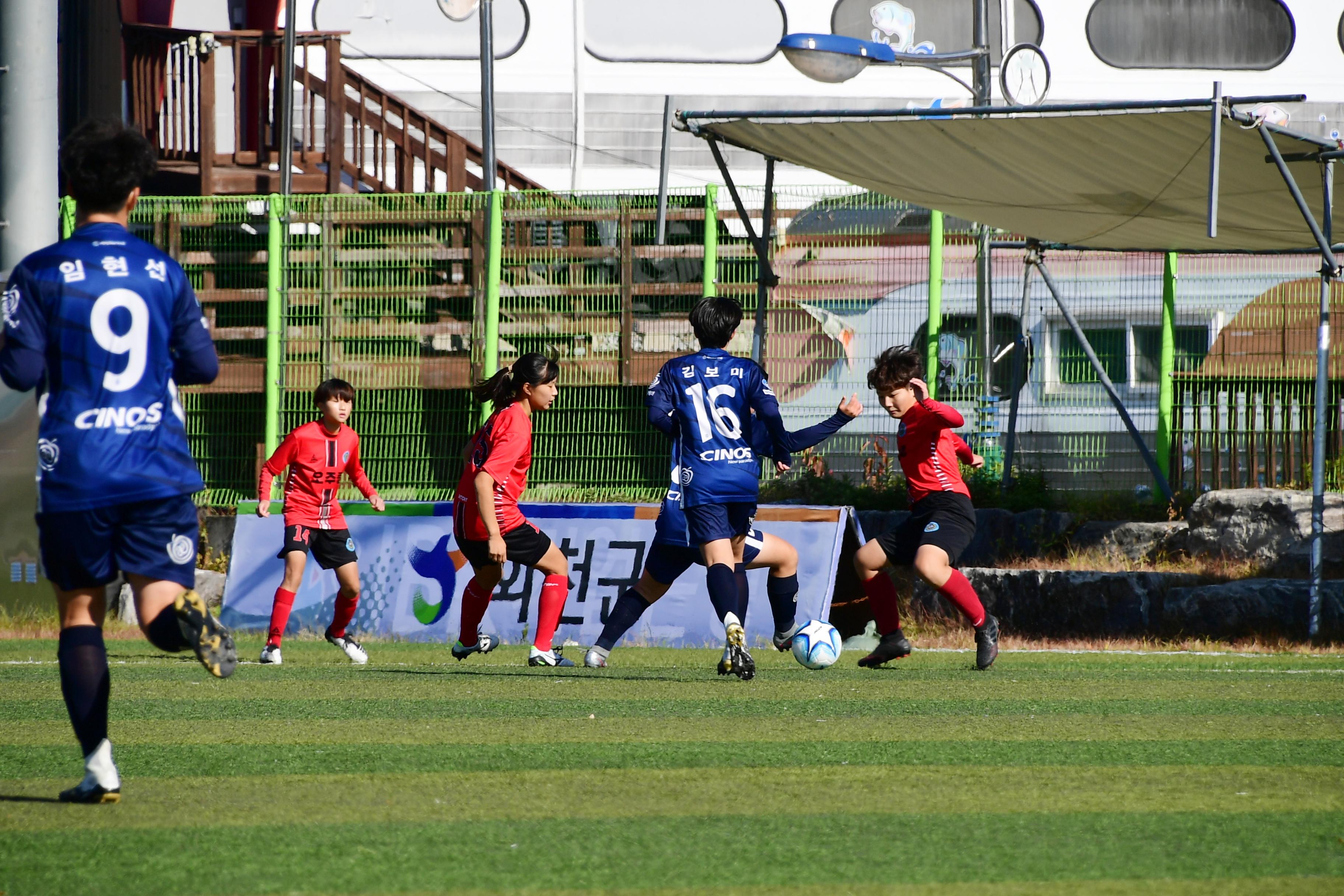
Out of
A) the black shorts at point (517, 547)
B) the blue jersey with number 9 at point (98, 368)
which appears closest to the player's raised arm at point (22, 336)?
A: the blue jersey with number 9 at point (98, 368)

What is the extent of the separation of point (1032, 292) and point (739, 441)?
5.84m

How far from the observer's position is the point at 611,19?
78.6ft

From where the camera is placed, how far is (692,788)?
5.14m

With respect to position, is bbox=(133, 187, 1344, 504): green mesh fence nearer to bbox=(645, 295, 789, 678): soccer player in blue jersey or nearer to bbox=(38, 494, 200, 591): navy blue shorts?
bbox=(645, 295, 789, 678): soccer player in blue jersey

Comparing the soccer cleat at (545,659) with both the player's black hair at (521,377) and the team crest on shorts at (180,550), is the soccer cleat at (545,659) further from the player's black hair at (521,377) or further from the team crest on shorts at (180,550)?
the team crest on shorts at (180,550)

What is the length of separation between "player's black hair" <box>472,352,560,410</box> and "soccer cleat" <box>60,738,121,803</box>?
5.24 metres

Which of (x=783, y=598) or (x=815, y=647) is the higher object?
(x=783, y=598)

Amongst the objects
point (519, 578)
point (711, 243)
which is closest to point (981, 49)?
point (711, 243)

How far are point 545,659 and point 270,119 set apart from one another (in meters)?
12.6

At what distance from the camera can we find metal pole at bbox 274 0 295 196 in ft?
60.5

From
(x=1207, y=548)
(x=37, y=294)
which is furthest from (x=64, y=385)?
(x=1207, y=548)

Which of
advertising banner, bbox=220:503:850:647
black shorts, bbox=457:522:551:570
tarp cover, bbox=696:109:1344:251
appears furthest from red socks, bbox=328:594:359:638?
tarp cover, bbox=696:109:1344:251

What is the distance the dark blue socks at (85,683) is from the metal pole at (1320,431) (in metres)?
8.93

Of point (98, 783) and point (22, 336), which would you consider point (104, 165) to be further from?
point (98, 783)
